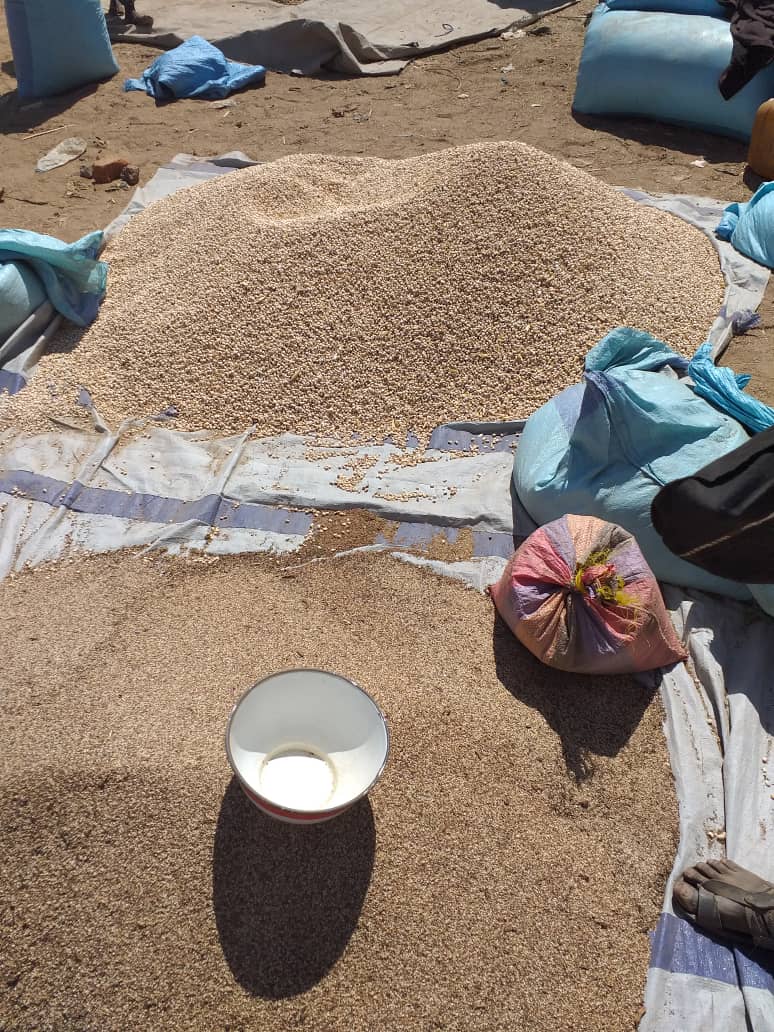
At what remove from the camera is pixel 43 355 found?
11.0ft

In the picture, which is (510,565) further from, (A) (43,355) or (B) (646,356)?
(A) (43,355)

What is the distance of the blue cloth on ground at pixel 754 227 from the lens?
3.75 m

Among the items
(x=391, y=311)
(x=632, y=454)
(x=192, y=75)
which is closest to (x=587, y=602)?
(x=632, y=454)

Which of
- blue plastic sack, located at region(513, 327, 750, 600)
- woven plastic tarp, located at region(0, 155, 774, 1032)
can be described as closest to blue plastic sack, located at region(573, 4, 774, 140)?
woven plastic tarp, located at region(0, 155, 774, 1032)

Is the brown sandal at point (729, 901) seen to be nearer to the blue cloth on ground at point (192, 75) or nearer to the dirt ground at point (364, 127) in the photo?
the dirt ground at point (364, 127)

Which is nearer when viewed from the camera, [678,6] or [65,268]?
[65,268]

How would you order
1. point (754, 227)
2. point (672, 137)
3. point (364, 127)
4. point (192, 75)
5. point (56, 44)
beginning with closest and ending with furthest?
point (754, 227) → point (672, 137) → point (364, 127) → point (56, 44) → point (192, 75)

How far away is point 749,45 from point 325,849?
509 cm

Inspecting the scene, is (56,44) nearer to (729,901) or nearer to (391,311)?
(391,311)

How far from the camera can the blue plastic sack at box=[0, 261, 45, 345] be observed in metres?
3.25

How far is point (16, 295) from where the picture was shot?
328 centimetres

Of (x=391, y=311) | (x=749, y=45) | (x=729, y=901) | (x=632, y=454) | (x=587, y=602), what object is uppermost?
(x=749, y=45)

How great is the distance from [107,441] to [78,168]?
112 inches

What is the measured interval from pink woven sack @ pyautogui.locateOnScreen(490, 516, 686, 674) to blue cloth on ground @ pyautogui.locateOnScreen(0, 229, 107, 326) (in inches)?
93.2
